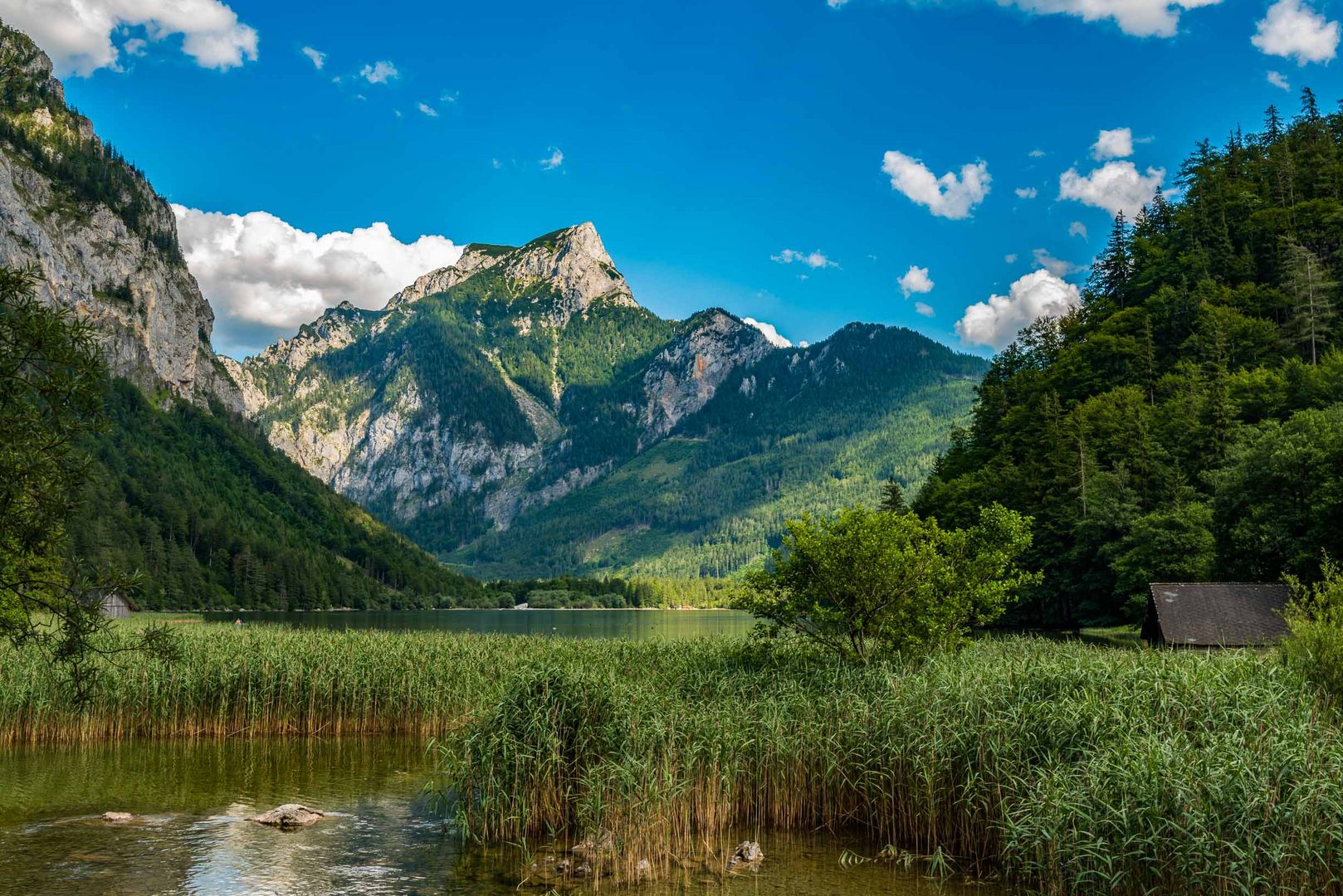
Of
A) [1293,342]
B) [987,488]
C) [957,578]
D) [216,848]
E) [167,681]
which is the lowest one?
[216,848]

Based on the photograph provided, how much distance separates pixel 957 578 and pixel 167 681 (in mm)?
26480

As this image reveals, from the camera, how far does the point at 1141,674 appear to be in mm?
18297

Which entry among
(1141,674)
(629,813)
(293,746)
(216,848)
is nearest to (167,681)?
(293,746)

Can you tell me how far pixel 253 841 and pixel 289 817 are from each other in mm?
1400

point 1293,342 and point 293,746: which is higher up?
point 1293,342

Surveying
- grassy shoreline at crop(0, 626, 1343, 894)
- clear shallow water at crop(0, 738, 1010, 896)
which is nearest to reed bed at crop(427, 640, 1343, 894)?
grassy shoreline at crop(0, 626, 1343, 894)

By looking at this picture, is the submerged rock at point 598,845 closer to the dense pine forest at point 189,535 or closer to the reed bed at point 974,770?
the reed bed at point 974,770

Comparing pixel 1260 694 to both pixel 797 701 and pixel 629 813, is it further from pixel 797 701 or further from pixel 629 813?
pixel 629 813

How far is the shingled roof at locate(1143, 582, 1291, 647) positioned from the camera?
Result: 4138cm

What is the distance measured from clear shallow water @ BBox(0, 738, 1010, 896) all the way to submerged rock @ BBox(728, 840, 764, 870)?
28cm

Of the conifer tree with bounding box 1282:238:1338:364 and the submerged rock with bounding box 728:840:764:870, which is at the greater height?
the conifer tree with bounding box 1282:238:1338:364

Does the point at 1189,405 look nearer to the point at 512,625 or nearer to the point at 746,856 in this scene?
the point at 746,856

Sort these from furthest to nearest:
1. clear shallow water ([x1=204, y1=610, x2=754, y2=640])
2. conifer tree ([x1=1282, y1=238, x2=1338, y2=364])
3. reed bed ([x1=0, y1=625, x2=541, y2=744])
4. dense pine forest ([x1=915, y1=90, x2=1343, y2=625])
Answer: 1. clear shallow water ([x1=204, y1=610, x2=754, y2=640])
2. conifer tree ([x1=1282, y1=238, x2=1338, y2=364])
3. dense pine forest ([x1=915, y1=90, x2=1343, y2=625])
4. reed bed ([x1=0, y1=625, x2=541, y2=744])

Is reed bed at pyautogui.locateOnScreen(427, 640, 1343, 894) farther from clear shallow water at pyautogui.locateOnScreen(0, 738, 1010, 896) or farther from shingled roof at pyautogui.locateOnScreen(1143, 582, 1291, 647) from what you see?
shingled roof at pyautogui.locateOnScreen(1143, 582, 1291, 647)
